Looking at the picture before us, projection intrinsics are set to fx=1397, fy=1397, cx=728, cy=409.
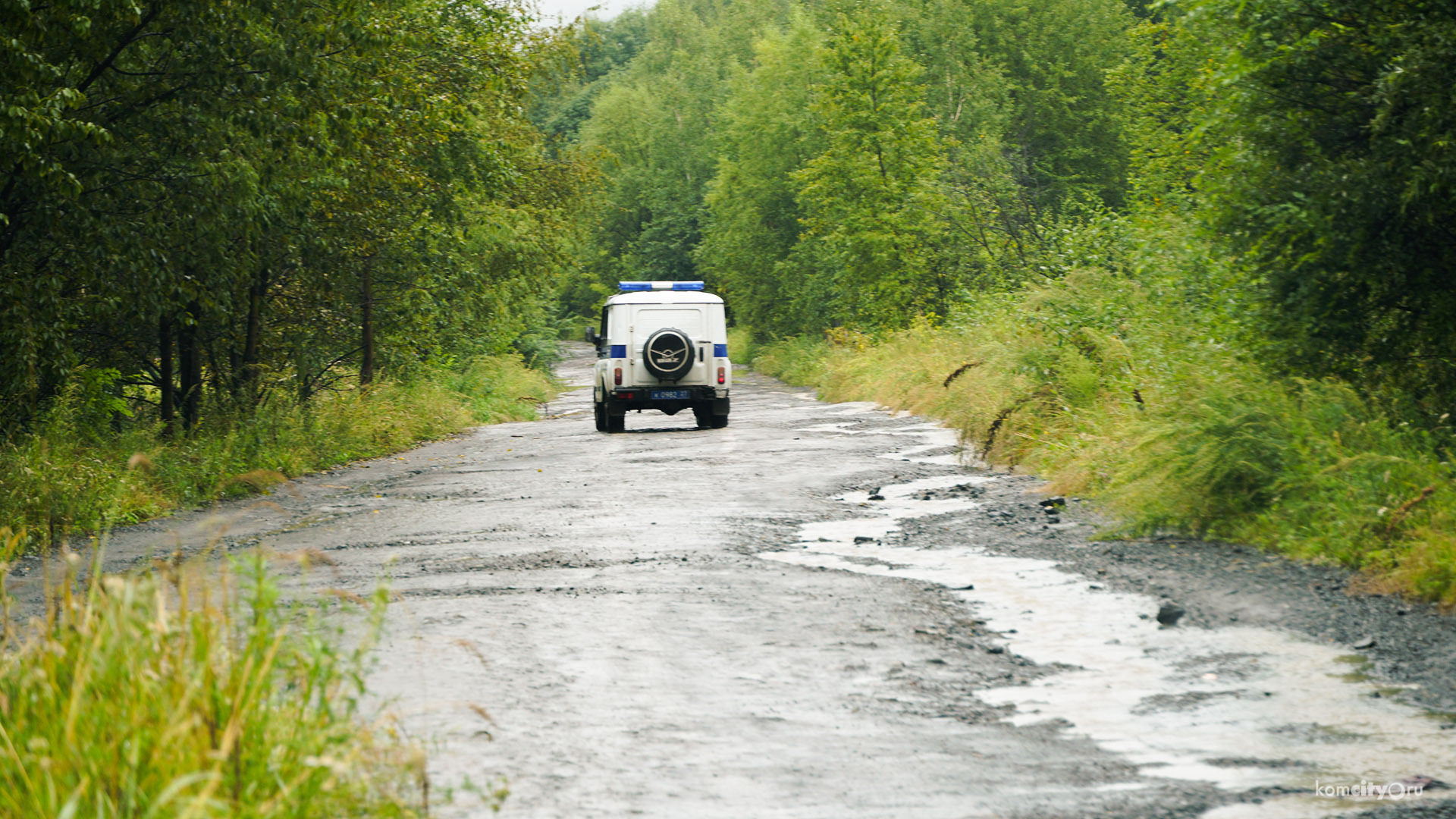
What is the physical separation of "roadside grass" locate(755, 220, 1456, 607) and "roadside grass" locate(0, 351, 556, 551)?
6492 millimetres

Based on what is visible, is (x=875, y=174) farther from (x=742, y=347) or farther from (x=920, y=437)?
(x=920, y=437)

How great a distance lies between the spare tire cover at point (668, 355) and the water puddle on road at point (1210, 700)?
15522mm

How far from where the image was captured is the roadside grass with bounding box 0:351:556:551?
1209cm

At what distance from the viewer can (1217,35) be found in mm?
11422

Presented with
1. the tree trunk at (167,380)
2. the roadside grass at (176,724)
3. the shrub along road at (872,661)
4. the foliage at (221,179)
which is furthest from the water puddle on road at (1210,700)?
the tree trunk at (167,380)

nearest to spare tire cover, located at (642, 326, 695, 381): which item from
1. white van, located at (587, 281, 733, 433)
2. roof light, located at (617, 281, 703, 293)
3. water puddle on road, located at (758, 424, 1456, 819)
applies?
white van, located at (587, 281, 733, 433)

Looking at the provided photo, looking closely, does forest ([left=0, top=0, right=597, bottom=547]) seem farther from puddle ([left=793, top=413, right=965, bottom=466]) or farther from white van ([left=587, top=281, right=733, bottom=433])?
puddle ([left=793, top=413, right=965, bottom=466])

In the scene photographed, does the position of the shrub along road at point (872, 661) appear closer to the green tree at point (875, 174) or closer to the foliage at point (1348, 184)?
the foliage at point (1348, 184)

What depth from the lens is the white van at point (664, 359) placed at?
24.9 metres

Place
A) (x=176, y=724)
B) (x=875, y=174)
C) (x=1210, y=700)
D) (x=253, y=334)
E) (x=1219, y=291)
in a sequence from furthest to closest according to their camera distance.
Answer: (x=875, y=174)
(x=253, y=334)
(x=1219, y=291)
(x=1210, y=700)
(x=176, y=724)

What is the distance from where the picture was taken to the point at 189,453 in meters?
16.0

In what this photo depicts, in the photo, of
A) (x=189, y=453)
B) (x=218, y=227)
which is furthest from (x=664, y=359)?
(x=218, y=227)

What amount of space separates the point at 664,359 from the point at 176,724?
2159 centimetres

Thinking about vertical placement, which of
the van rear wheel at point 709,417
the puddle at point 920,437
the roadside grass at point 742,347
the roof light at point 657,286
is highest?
the roof light at point 657,286
